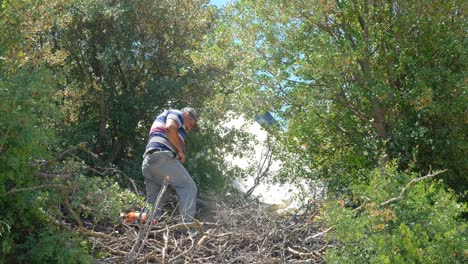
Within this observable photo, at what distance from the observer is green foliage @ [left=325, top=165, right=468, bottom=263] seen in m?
7.57

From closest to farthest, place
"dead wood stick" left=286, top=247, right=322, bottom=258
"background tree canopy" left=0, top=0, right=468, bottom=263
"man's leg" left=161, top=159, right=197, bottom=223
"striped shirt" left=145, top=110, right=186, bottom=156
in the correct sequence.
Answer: "background tree canopy" left=0, top=0, right=468, bottom=263 < "dead wood stick" left=286, top=247, right=322, bottom=258 < "man's leg" left=161, top=159, right=197, bottom=223 < "striped shirt" left=145, top=110, right=186, bottom=156

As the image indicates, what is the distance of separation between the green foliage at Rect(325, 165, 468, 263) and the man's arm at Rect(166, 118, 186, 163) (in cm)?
197

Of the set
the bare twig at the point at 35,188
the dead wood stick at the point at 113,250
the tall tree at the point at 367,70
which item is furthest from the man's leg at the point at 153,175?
the tall tree at the point at 367,70

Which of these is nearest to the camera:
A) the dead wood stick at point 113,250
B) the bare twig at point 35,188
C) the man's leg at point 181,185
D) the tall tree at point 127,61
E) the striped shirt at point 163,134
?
the bare twig at point 35,188

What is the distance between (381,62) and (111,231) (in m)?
6.07

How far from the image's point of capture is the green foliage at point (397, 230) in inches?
298

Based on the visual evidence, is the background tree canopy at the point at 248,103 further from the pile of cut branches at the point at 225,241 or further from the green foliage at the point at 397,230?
the pile of cut branches at the point at 225,241

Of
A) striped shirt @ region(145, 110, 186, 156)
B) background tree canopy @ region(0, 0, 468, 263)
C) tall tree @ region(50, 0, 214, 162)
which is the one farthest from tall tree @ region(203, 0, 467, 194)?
striped shirt @ region(145, 110, 186, 156)

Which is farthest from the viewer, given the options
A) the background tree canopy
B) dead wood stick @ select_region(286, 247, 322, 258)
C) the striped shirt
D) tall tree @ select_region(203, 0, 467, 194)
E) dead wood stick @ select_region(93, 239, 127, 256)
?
tall tree @ select_region(203, 0, 467, 194)

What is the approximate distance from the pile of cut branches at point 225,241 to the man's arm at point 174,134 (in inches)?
31.8

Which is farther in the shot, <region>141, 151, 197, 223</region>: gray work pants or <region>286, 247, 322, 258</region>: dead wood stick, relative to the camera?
<region>141, 151, 197, 223</region>: gray work pants

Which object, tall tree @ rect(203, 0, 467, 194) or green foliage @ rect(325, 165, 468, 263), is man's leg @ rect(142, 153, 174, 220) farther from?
tall tree @ rect(203, 0, 467, 194)

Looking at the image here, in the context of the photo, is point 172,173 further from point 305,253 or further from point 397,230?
point 397,230

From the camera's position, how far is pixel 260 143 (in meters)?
15.1
